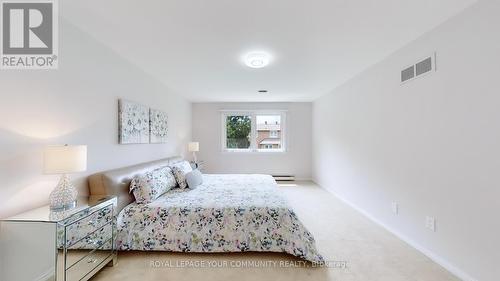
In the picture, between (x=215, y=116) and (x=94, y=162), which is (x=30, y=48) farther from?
(x=215, y=116)

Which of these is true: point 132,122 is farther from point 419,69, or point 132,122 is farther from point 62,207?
point 419,69

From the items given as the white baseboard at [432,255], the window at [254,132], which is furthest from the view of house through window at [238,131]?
the white baseboard at [432,255]

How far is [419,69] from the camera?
8.05 feet

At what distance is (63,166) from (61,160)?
46mm

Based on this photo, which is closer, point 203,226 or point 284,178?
point 203,226

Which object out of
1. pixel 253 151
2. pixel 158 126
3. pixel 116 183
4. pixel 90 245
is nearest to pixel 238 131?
pixel 253 151

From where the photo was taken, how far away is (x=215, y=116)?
645 centimetres

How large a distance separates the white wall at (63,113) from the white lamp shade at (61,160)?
0.27 meters

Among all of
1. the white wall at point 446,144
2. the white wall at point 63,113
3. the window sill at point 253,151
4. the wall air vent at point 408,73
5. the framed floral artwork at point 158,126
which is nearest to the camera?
the white wall at point 63,113

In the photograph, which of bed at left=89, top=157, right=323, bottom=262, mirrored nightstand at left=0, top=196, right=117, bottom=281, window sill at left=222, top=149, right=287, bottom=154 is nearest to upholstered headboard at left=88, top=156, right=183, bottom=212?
bed at left=89, top=157, right=323, bottom=262

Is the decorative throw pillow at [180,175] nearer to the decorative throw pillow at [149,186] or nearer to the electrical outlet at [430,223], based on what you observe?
the decorative throw pillow at [149,186]

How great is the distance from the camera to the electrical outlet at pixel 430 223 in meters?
2.28

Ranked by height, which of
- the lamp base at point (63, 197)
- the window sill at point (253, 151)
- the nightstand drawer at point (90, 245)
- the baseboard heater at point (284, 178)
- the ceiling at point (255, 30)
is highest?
the ceiling at point (255, 30)

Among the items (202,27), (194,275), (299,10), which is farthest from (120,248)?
(299,10)
